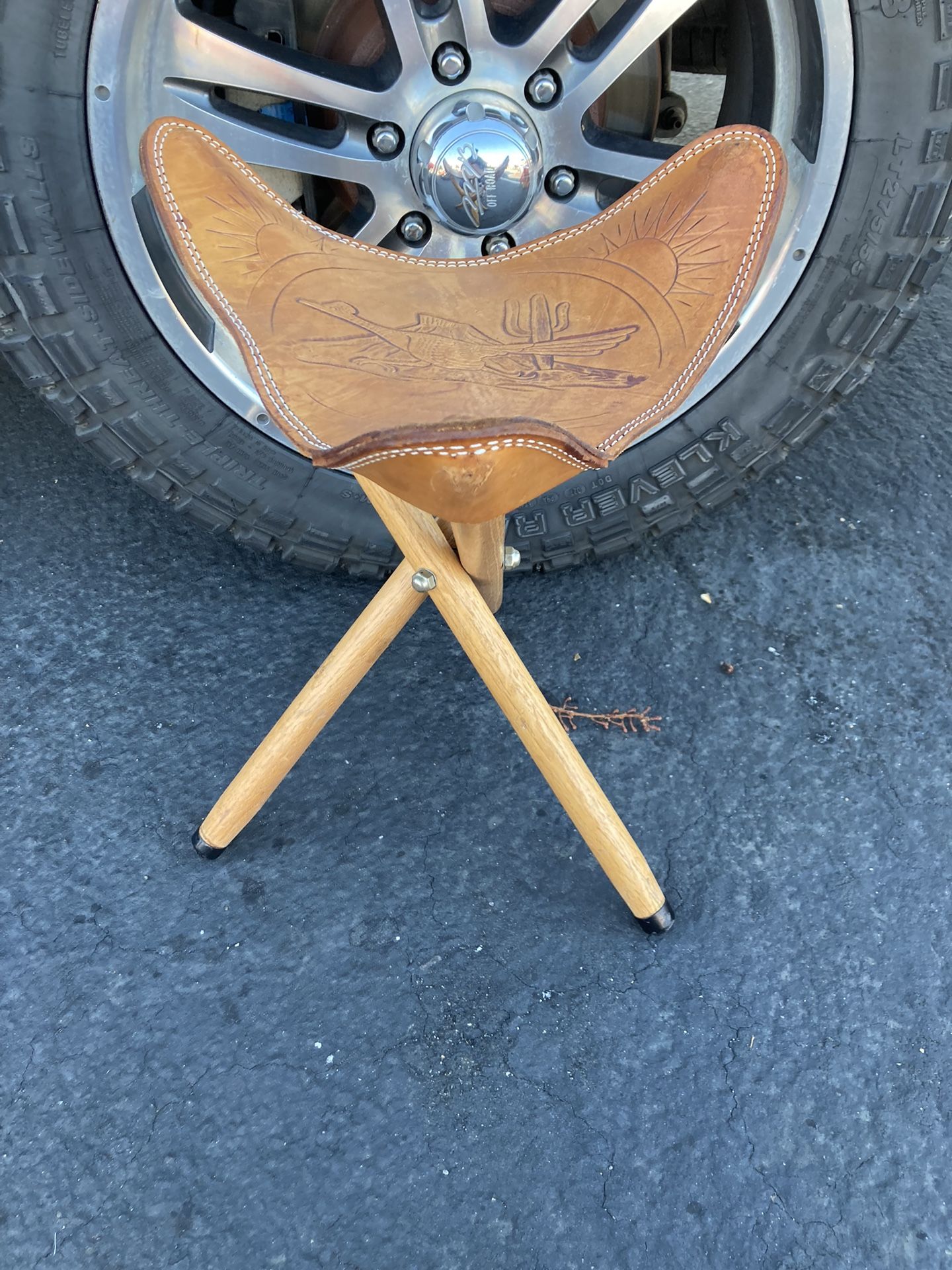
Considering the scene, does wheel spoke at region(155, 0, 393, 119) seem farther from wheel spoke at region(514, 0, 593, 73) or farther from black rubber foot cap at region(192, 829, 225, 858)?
black rubber foot cap at region(192, 829, 225, 858)

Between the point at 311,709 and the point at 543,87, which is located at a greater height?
the point at 543,87

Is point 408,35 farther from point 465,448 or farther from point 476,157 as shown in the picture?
point 465,448

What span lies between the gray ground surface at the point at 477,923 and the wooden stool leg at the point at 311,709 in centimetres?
7

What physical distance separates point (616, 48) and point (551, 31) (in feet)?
0.27

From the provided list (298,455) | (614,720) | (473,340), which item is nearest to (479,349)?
(473,340)

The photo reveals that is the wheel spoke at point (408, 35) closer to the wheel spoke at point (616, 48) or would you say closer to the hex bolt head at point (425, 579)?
the wheel spoke at point (616, 48)

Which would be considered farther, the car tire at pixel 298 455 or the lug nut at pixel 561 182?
the lug nut at pixel 561 182

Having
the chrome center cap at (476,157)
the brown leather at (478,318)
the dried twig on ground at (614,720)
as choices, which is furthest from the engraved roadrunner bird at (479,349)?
the dried twig on ground at (614,720)

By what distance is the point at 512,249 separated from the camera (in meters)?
1.13

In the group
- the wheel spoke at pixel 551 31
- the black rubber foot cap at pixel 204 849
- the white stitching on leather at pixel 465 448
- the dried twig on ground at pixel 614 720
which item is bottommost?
the black rubber foot cap at pixel 204 849

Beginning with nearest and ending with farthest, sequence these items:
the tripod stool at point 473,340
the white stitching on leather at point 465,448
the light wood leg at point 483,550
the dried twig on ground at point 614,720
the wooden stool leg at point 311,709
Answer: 1. the white stitching on leather at point 465,448
2. the tripod stool at point 473,340
3. the light wood leg at point 483,550
4. the wooden stool leg at point 311,709
5. the dried twig on ground at point 614,720

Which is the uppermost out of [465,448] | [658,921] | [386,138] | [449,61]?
[449,61]

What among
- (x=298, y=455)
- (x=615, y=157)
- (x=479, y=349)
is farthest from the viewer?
(x=298, y=455)

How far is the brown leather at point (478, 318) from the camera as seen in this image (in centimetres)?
82
